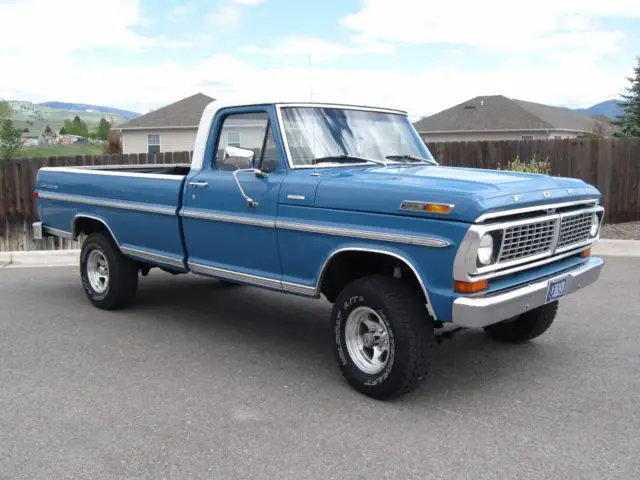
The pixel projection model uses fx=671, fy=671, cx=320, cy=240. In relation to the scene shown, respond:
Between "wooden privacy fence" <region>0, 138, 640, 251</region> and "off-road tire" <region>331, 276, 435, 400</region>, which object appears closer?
"off-road tire" <region>331, 276, 435, 400</region>

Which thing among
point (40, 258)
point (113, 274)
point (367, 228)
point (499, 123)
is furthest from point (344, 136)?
point (499, 123)

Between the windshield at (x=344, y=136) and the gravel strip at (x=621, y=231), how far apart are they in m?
7.36

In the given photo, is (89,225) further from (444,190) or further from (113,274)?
(444,190)

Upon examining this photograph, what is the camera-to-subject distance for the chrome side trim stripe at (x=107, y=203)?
6051 mm

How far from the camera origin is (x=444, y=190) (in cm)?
413

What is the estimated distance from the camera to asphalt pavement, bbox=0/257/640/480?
3693 mm

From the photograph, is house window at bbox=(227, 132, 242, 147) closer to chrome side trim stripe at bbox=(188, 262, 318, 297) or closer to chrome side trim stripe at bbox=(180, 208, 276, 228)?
chrome side trim stripe at bbox=(180, 208, 276, 228)

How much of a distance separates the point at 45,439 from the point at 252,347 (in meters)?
2.14

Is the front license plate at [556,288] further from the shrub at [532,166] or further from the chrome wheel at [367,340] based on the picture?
the shrub at [532,166]

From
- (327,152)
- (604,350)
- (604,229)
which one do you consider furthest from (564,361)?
(604,229)

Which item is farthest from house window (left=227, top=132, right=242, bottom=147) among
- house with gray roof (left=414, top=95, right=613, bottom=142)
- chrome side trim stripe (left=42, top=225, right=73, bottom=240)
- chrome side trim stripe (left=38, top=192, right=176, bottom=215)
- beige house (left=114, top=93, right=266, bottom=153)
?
house with gray roof (left=414, top=95, right=613, bottom=142)

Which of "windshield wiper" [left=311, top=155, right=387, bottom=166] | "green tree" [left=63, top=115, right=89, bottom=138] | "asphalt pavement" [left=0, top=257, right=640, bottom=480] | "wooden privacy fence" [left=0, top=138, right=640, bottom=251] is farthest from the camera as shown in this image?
"green tree" [left=63, top=115, right=89, bottom=138]

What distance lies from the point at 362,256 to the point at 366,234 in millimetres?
420

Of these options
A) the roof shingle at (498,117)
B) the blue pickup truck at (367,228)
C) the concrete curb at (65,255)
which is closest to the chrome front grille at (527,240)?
the blue pickup truck at (367,228)
